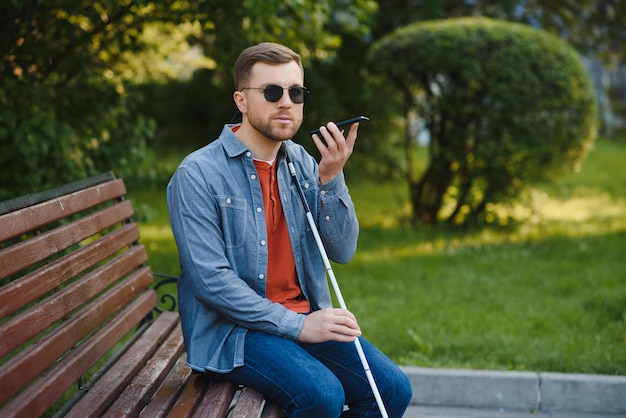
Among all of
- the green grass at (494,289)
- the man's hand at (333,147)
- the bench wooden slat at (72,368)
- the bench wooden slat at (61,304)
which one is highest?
the man's hand at (333,147)

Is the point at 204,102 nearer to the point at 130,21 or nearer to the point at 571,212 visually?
the point at 571,212

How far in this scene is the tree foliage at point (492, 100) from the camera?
337 inches

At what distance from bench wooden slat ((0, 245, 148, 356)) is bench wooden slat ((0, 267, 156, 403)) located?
0.04 metres

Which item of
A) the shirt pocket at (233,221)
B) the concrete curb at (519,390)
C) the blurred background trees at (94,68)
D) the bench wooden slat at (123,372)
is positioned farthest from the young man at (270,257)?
the blurred background trees at (94,68)

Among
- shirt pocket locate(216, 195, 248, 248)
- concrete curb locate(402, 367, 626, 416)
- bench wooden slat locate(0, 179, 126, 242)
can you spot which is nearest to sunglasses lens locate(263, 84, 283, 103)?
shirt pocket locate(216, 195, 248, 248)

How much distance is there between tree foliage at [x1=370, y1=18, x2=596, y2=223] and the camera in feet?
28.1

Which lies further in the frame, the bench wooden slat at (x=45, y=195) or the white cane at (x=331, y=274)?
the white cane at (x=331, y=274)

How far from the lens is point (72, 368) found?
10.1ft

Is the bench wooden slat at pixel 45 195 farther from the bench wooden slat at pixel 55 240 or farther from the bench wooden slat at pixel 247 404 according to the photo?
the bench wooden slat at pixel 247 404

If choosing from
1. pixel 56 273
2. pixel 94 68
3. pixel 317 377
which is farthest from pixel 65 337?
pixel 94 68

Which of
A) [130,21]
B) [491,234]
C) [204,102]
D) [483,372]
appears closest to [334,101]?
[204,102]

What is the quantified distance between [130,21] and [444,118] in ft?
12.1

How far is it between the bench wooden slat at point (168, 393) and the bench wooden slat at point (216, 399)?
0.11m

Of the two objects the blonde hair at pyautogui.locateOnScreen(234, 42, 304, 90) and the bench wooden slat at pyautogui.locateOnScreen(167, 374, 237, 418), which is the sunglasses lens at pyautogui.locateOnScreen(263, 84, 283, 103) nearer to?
the blonde hair at pyautogui.locateOnScreen(234, 42, 304, 90)
